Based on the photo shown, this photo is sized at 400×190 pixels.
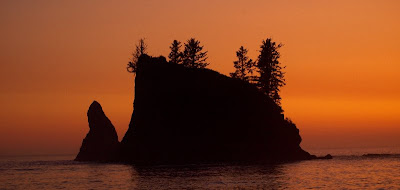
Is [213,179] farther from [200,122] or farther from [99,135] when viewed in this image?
[99,135]

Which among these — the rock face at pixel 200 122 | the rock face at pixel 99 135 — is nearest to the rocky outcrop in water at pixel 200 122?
the rock face at pixel 200 122

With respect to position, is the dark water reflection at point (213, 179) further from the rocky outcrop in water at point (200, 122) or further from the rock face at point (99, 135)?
the rock face at point (99, 135)

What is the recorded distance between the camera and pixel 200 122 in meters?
91.6

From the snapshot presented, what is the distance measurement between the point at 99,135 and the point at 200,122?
41075 mm

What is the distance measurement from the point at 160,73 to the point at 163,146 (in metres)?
13.5

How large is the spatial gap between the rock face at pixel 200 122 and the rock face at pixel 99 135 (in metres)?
27.3

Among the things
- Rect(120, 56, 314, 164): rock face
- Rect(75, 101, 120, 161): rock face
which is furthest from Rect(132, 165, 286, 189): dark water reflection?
Rect(75, 101, 120, 161): rock face

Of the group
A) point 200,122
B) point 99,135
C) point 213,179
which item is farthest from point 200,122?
point 99,135

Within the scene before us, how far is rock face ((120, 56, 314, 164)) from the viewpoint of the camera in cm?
9069

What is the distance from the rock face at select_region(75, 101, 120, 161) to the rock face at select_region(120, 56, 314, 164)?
89.5ft

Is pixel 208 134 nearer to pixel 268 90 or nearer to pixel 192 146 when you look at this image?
pixel 192 146

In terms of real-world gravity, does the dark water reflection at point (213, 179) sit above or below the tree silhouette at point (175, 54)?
below

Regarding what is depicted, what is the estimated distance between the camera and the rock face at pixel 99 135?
408 feet

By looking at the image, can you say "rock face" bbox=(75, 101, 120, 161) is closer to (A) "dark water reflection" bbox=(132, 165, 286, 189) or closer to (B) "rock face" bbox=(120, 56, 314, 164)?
(B) "rock face" bbox=(120, 56, 314, 164)
